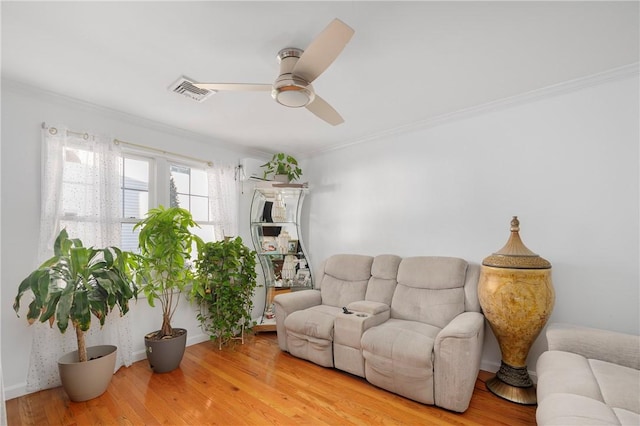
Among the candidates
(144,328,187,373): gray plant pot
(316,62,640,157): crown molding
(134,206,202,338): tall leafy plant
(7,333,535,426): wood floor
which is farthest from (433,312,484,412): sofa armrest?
(134,206,202,338): tall leafy plant

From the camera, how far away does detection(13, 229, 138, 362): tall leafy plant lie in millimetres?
2078

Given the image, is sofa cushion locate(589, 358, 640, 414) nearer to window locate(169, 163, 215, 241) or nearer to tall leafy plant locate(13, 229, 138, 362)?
tall leafy plant locate(13, 229, 138, 362)

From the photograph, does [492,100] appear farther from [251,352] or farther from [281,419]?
[251,352]

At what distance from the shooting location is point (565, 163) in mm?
2422

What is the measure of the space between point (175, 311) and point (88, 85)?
7.69 ft

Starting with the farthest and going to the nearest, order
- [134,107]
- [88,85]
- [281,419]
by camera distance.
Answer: [134,107], [88,85], [281,419]

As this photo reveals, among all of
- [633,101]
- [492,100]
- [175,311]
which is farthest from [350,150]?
[175,311]

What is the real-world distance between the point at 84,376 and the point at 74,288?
2.17 feet

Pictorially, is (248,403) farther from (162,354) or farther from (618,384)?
(618,384)

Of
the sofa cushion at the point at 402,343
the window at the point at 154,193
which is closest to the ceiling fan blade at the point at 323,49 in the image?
the sofa cushion at the point at 402,343

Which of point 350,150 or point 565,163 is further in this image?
point 350,150

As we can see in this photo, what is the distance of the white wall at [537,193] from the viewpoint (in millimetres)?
2197

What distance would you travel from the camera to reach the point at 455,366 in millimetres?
2014

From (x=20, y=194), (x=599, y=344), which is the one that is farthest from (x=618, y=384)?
(x=20, y=194)
